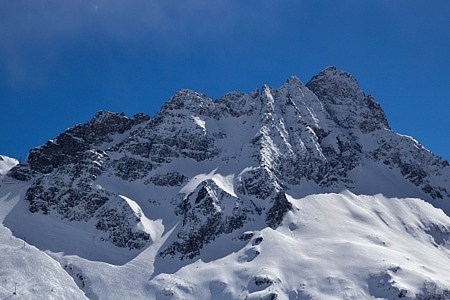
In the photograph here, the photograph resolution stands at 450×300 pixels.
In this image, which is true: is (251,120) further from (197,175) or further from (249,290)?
(249,290)

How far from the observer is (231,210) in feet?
456

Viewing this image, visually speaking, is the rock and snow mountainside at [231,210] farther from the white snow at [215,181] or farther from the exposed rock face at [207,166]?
the white snow at [215,181]

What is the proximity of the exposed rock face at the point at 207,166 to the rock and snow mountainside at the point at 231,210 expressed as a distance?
40 cm

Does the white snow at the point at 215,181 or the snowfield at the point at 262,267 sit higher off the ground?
the white snow at the point at 215,181

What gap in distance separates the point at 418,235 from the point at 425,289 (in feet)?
139

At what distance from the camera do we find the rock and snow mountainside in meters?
116

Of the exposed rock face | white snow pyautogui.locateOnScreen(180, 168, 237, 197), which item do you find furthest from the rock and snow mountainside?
white snow pyautogui.locateOnScreen(180, 168, 237, 197)

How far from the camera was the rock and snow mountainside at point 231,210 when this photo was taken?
11638cm

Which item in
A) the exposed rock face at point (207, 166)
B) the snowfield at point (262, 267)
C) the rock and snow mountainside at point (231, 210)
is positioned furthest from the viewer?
the exposed rock face at point (207, 166)

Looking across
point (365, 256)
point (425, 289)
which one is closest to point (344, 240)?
point (365, 256)

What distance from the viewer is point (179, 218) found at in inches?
5674

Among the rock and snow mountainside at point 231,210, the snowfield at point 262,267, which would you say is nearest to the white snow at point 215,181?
the rock and snow mountainside at point 231,210

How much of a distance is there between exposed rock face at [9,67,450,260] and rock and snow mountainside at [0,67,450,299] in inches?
15.6

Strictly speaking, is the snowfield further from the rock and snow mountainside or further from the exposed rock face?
the exposed rock face
